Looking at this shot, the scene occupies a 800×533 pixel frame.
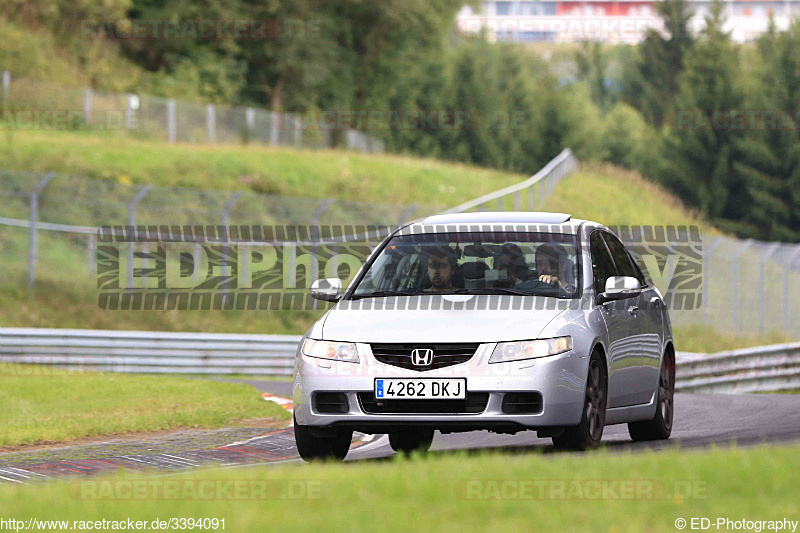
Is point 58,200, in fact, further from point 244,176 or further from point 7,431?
point 7,431

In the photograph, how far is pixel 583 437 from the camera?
9.47m

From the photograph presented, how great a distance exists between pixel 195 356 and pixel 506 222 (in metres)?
14.0

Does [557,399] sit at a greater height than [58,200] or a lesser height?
greater

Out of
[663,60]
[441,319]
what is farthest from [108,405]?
[663,60]

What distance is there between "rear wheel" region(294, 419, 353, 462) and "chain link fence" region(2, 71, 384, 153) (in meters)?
32.4

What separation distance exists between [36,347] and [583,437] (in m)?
15.0

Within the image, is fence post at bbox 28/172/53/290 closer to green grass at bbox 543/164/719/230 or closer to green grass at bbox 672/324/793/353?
green grass at bbox 672/324/793/353

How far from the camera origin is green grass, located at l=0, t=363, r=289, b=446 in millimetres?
13727

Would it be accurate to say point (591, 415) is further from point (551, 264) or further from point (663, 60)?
point (663, 60)

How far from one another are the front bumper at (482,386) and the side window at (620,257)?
2223 millimetres

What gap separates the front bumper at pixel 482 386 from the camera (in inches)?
357

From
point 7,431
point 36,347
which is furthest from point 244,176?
point 7,431

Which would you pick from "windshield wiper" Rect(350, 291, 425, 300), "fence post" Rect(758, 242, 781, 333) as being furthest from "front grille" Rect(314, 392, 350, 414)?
"fence post" Rect(758, 242, 781, 333)

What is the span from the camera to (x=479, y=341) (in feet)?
29.7
